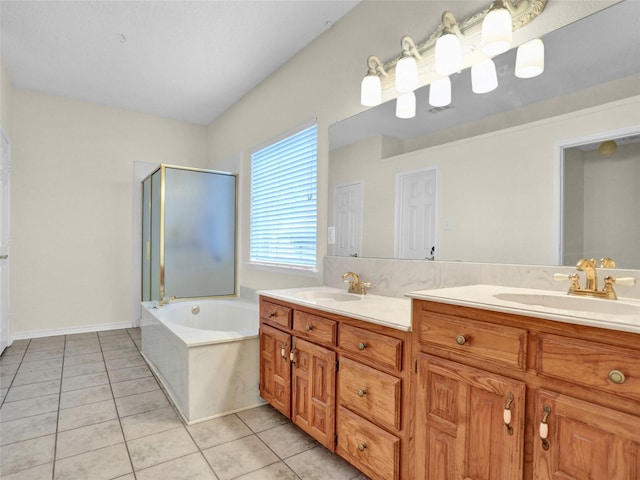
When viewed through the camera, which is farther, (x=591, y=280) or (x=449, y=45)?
(x=449, y=45)

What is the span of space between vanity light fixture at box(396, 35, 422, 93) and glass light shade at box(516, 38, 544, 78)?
0.50 meters

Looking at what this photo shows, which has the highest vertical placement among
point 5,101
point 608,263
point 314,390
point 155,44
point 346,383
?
point 155,44

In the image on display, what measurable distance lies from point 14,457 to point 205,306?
1.87 metres

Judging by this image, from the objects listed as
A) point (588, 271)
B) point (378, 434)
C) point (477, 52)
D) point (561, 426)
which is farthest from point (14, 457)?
point (477, 52)

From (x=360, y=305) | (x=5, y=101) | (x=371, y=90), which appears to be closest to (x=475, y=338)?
(x=360, y=305)

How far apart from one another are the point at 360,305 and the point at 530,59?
1.28 m

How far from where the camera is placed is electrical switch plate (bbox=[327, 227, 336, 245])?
249 centimetres

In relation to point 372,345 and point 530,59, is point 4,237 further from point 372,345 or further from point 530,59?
point 530,59

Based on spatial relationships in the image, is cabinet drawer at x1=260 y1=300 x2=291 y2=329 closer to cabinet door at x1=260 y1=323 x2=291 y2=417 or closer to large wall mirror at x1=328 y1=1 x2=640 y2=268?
cabinet door at x1=260 y1=323 x2=291 y2=417

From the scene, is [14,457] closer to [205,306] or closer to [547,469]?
[205,306]

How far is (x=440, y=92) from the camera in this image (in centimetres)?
184

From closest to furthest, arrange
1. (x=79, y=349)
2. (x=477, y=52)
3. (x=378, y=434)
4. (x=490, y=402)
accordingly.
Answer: (x=490, y=402) < (x=378, y=434) < (x=477, y=52) < (x=79, y=349)

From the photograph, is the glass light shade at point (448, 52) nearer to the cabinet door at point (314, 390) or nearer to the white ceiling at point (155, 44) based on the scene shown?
the white ceiling at point (155, 44)

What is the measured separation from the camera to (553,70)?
4.75 feet
